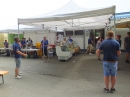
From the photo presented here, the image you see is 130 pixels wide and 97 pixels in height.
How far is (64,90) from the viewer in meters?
4.23

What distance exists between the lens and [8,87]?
15.2 ft

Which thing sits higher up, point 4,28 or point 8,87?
point 4,28

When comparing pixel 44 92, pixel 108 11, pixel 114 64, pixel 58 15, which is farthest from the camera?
pixel 58 15

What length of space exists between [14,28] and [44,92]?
34.3ft

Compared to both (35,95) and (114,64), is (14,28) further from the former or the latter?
(114,64)

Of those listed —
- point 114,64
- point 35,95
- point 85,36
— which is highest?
point 85,36

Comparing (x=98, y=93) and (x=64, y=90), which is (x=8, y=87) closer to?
(x=64, y=90)

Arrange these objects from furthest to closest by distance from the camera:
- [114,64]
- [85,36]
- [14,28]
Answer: [85,36] < [14,28] < [114,64]

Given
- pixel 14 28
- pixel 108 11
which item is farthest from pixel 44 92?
pixel 14 28

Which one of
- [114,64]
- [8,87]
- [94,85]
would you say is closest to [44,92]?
[8,87]

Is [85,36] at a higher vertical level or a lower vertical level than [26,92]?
higher

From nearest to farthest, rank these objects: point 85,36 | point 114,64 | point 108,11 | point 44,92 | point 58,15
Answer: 1. point 114,64
2. point 44,92
3. point 108,11
4. point 58,15
5. point 85,36

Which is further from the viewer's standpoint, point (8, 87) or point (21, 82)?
point (21, 82)

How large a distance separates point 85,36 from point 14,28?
25.3ft
